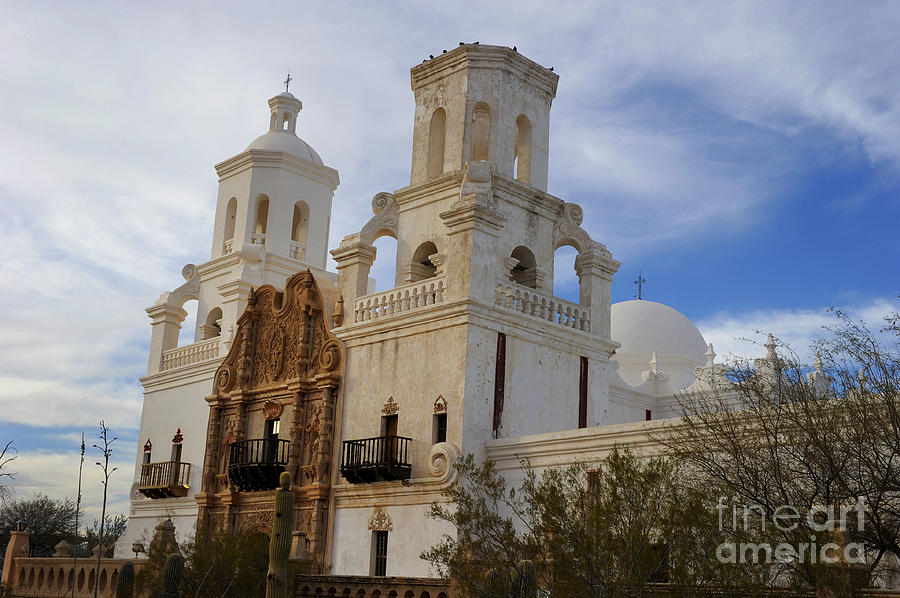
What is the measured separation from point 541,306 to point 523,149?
497cm

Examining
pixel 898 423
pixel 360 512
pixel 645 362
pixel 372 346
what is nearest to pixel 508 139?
pixel 372 346

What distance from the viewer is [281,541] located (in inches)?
613

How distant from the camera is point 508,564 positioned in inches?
493

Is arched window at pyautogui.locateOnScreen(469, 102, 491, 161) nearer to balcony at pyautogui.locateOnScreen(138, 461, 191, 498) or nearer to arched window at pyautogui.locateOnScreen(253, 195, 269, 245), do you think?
arched window at pyautogui.locateOnScreen(253, 195, 269, 245)

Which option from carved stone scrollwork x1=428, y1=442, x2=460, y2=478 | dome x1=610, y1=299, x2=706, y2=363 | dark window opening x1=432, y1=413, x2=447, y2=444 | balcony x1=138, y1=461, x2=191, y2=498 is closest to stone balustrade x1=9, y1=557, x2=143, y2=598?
balcony x1=138, y1=461, x2=191, y2=498

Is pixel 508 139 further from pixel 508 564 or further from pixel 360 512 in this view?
pixel 508 564

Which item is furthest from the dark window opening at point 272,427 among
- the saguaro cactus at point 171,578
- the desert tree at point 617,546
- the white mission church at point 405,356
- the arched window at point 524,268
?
the desert tree at point 617,546

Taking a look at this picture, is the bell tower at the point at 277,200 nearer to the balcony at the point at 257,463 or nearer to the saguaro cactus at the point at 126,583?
the balcony at the point at 257,463

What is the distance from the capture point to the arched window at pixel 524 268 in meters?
24.8

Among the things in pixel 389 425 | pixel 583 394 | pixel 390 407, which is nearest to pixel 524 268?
pixel 583 394

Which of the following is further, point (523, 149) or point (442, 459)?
point (523, 149)

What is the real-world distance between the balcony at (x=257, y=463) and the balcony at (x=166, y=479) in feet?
10.1

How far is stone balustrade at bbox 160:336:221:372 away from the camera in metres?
29.8

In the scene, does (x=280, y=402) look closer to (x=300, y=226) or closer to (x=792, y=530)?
(x=300, y=226)
